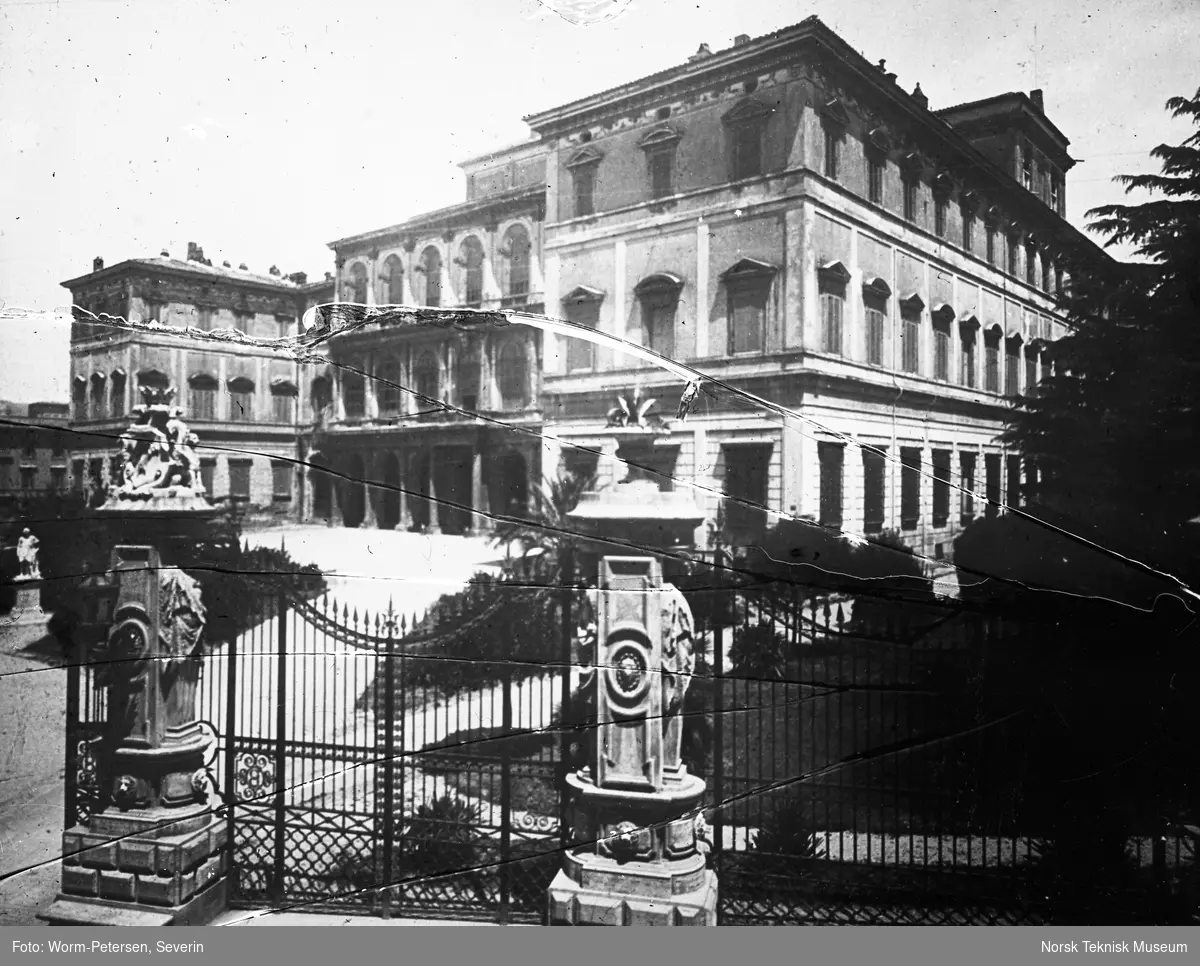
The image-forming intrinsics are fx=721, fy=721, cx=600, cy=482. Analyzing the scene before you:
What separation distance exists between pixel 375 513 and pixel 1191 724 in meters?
2.64

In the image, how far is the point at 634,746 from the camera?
87.9 inches

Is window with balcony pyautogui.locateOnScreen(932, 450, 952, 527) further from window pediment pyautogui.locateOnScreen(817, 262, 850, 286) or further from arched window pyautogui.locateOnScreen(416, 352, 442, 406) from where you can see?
arched window pyautogui.locateOnScreen(416, 352, 442, 406)

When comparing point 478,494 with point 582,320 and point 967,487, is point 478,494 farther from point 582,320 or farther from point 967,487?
point 967,487

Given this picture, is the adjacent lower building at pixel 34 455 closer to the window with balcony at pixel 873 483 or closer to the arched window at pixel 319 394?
the arched window at pixel 319 394

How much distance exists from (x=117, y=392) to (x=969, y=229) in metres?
2.72

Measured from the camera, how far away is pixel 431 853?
7.83 ft

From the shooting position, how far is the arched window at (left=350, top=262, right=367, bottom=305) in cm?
227

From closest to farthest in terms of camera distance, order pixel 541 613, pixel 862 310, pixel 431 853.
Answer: pixel 862 310, pixel 541 613, pixel 431 853

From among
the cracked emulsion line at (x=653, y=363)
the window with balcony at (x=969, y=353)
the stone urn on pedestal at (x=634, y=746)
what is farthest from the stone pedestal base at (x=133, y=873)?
the window with balcony at (x=969, y=353)

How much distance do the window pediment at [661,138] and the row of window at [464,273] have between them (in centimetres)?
45

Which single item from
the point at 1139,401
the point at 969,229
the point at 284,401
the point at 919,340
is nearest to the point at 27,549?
the point at 284,401

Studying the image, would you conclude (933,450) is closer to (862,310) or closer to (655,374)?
(862,310)

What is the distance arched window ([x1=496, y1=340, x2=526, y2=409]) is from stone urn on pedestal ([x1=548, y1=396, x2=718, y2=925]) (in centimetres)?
34

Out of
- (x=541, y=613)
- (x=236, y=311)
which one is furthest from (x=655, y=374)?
(x=236, y=311)
